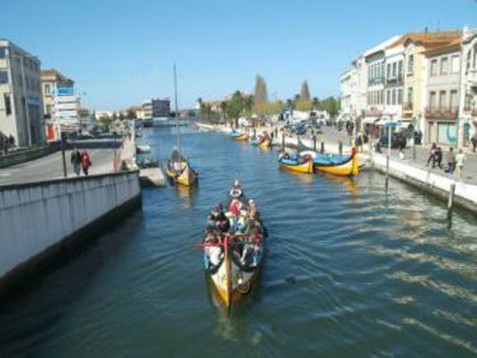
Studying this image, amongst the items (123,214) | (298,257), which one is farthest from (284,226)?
(123,214)

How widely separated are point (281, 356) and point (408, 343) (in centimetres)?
361

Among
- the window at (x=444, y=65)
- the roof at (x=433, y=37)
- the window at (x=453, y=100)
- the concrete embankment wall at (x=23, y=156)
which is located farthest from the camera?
the roof at (x=433, y=37)

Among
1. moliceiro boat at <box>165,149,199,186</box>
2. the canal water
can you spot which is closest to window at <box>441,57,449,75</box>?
the canal water

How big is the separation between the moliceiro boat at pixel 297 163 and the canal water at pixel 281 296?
1752 cm

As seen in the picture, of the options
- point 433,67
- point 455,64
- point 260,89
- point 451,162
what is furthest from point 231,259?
point 260,89

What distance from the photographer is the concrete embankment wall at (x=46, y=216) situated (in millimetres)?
17391

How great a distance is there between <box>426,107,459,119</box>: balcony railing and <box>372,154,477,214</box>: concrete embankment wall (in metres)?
7.38

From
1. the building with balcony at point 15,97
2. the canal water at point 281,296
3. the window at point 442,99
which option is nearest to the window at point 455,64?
the window at point 442,99

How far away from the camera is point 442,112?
157 feet

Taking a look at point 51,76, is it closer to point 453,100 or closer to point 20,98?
point 20,98

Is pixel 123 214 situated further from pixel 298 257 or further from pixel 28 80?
pixel 28 80

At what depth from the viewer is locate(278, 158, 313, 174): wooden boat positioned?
1838 inches

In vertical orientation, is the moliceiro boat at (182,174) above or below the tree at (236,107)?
below

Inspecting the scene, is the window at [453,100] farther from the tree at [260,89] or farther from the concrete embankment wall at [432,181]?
the tree at [260,89]
